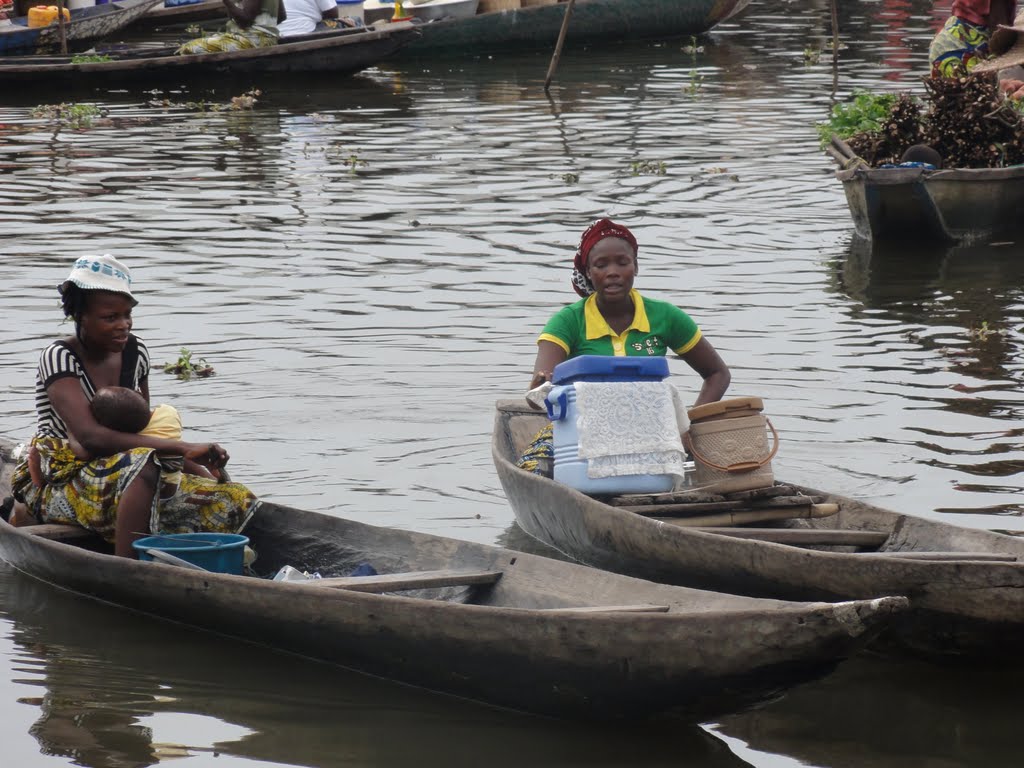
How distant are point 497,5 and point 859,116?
10.1 m

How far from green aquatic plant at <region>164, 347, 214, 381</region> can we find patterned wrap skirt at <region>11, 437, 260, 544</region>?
2.50 metres

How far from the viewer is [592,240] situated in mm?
5562

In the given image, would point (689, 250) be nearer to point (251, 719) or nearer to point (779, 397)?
point (779, 397)

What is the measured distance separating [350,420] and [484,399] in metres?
0.67

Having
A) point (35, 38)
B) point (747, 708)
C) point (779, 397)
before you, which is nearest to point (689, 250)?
point (779, 397)

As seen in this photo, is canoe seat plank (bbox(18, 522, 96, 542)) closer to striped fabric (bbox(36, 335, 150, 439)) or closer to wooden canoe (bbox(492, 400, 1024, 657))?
striped fabric (bbox(36, 335, 150, 439))

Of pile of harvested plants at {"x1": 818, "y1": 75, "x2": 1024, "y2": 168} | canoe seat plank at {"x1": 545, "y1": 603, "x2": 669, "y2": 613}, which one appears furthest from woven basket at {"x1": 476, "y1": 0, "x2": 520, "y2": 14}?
canoe seat plank at {"x1": 545, "y1": 603, "x2": 669, "y2": 613}

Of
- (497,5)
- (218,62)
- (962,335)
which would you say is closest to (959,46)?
(962,335)

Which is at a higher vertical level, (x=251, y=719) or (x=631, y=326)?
(x=631, y=326)

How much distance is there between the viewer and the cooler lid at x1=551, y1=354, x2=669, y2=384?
16.9 feet

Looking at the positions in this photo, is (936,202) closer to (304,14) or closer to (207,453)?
(207,453)

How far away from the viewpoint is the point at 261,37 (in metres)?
17.7

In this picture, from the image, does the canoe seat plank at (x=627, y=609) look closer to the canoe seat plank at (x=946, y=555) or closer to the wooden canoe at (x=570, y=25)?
the canoe seat plank at (x=946, y=555)

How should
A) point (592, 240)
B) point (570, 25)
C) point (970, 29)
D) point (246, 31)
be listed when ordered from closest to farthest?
point (592, 240) → point (970, 29) → point (246, 31) → point (570, 25)
